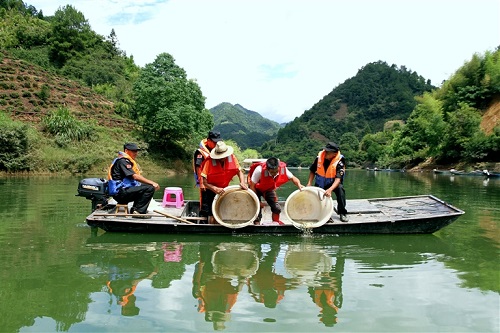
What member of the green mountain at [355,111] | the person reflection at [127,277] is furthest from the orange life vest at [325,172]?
the green mountain at [355,111]

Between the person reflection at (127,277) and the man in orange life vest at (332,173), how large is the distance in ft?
12.2

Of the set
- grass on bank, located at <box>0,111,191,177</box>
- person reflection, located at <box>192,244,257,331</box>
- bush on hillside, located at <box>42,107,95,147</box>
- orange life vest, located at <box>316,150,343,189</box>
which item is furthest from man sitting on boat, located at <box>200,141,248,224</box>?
bush on hillside, located at <box>42,107,95,147</box>

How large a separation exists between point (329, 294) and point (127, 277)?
259 centimetres

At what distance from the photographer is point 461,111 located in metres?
44.6

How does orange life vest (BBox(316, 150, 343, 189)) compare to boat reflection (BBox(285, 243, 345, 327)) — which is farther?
orange life vest (BBox(316, 150, 343, 189))

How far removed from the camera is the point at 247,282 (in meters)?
5.39

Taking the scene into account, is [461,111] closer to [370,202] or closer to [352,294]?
[370,202]

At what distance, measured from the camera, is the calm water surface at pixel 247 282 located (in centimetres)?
418

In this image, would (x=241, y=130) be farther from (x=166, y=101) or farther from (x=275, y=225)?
(x=275, y=225)

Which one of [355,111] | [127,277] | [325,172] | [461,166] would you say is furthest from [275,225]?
[355,111]

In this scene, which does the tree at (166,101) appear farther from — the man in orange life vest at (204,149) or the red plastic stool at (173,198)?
the man in orange life vest at (204,149)

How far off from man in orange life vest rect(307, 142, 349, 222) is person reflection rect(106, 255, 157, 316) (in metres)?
3.71

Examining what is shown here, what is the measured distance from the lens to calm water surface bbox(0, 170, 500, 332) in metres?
4.18

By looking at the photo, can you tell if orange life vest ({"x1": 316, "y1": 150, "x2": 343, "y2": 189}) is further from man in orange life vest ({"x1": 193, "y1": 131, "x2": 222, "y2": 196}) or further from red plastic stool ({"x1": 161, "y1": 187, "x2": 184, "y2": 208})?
red plastic stool ({"x1": 161, "y1": 187, "x2": 184, "y2": 208})
